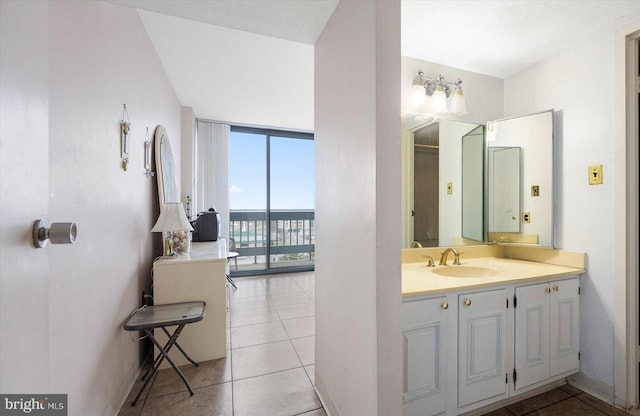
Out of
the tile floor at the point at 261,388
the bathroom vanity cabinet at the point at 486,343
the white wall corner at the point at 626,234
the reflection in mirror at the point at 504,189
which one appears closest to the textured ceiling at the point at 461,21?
the white wall corner at the point at 626,234

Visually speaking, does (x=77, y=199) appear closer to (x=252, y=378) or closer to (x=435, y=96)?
(x=252, y=378)

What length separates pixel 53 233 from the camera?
0.69 m

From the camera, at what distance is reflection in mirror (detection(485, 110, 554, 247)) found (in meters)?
2.08

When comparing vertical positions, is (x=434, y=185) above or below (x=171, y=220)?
above

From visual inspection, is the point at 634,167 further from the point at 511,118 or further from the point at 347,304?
the point at 347,304

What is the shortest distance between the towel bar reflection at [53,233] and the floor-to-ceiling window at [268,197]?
13.2ft

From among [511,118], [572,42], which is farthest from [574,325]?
[572,42]

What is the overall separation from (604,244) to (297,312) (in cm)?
280

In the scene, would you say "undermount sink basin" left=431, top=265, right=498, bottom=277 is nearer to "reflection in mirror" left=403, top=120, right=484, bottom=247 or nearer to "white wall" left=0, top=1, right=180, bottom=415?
"reflection in mirror" left=403, top=120, right=484, bottom=247

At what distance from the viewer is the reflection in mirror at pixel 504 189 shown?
2264 millimetres

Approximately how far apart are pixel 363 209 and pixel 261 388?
1531 mm

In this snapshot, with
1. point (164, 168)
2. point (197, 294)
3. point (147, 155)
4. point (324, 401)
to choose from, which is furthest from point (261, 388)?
point (164, 168)

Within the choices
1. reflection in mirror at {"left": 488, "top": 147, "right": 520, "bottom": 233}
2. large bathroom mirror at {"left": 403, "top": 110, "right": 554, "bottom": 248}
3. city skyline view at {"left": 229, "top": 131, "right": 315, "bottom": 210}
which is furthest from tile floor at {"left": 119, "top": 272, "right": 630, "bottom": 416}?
city skyline view at {"left": 229, "top": 131, "right": 315, "bottom": 210}

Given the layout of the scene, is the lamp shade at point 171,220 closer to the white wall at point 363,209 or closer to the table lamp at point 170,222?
the table lamp at point 170,222
